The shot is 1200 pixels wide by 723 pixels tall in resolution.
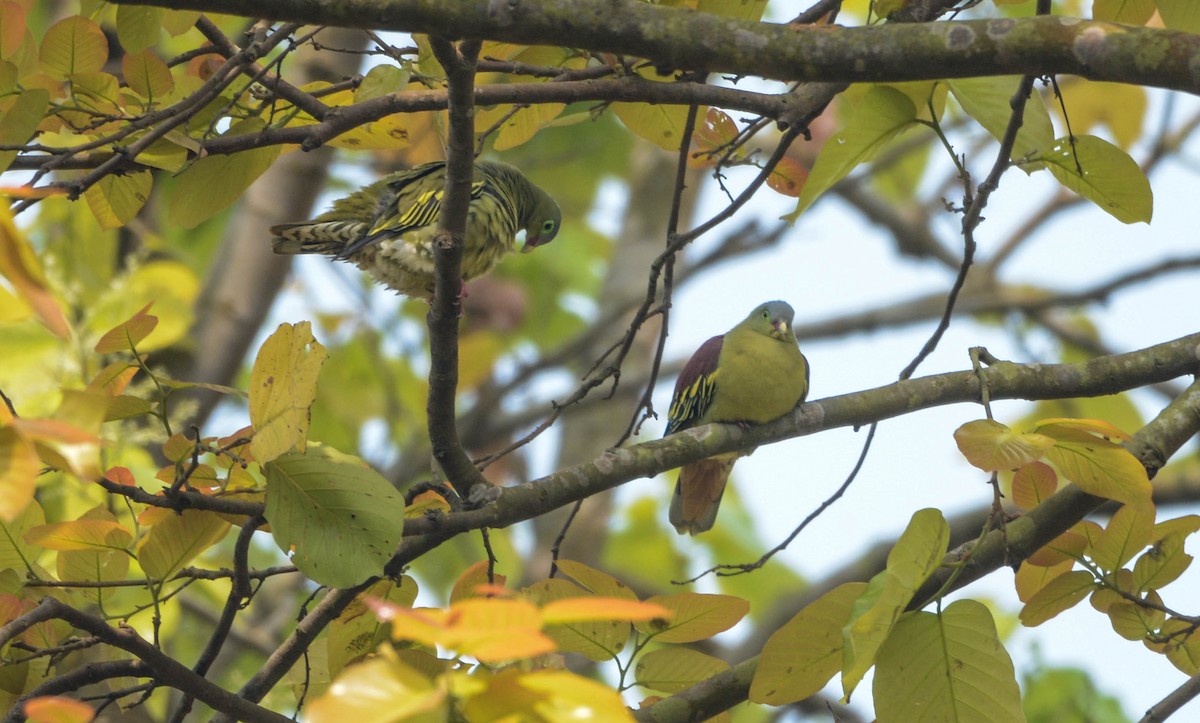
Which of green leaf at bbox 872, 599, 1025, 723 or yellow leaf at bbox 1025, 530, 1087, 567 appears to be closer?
green leaf at bbox 872, 599, 1025, 723

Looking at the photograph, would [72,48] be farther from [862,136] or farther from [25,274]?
[862,136]

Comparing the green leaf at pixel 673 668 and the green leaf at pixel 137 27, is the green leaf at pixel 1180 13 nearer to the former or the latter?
the green leaf at pixel 673 668

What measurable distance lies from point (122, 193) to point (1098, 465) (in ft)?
7.87

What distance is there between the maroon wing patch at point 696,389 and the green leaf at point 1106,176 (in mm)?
1716

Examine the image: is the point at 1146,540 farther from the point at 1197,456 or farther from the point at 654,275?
the point at 1197,456

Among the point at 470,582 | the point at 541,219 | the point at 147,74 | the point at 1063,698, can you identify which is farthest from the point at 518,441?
the point at 1063,698

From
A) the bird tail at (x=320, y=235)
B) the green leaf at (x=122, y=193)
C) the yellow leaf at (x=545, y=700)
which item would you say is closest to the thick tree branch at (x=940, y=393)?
the green leaf at (x=122, y=193)

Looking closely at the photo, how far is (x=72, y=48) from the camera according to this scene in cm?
265

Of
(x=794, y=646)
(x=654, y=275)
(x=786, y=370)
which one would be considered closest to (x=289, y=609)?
(x=786, y=370)

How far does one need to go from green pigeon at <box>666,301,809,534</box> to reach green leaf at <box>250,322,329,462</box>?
1873mm

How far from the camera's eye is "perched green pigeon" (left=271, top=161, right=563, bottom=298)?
167 inches

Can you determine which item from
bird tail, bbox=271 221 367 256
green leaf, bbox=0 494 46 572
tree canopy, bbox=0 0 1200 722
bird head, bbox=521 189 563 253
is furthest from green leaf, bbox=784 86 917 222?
bird head, bbox=521 189 563 253

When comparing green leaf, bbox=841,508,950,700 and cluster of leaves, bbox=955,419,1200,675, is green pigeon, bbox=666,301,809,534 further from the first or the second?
green leaf, bbox=841,508,950,700

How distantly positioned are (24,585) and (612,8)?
1.83 meters
